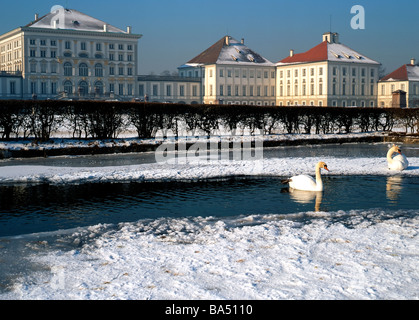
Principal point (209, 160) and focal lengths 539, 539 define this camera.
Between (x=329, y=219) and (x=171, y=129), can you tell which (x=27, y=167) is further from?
(x=171, y=129)

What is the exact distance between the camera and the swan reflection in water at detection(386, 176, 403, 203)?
31.2ft

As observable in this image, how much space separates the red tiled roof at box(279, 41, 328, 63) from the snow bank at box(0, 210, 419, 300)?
262 feet

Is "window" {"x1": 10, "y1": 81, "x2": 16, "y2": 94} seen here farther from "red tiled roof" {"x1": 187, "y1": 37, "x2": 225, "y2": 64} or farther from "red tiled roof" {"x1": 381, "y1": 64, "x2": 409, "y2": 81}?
"red tiled roof" {"x1": 381, "y1": 64, "x2": 409, "y2": 81}

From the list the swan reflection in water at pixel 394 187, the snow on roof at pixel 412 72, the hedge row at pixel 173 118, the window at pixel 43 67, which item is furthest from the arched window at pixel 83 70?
the swan reflection in water at pixel 394 187

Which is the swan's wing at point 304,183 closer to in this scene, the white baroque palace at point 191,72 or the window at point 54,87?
the white baroque palace at point 191,72

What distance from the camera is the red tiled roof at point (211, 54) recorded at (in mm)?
87100

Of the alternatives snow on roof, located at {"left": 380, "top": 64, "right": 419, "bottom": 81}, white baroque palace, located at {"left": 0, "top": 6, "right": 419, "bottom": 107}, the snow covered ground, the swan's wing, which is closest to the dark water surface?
the swan's wing

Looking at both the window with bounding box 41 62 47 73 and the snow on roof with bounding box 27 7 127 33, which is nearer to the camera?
the window with bounding box 41 62 47 73

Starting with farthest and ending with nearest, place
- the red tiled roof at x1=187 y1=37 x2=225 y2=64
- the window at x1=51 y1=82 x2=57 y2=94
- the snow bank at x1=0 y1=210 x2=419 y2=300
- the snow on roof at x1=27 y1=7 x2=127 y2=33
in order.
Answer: the red tiled roof at x1=187 y1=37 x2=225 y2=64 → the snow on roof at x1=27 y1=7 x2=127 y2=33 → the window at x1=51 y1=82 x2=57 y2=94 → the snow bank at x1=0 y1=210 x2=419 y2=300

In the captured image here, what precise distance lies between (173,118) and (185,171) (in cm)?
1105

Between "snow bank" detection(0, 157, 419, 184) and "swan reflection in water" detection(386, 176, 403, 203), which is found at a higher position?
"snow bank" detection(0, 157, 419, 184)

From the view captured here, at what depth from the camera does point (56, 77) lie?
79.2 meters

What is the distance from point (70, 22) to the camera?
270 feet
